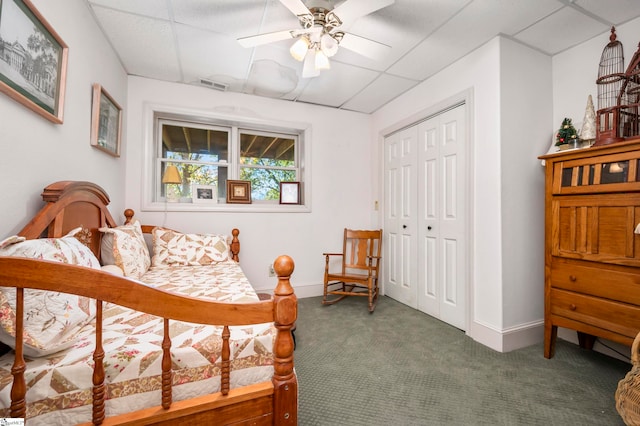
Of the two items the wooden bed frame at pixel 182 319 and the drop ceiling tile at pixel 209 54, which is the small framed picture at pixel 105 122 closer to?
the drop ceiling tile at pixel 209 54

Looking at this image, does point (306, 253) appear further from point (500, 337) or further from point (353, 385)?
point (500, 337)

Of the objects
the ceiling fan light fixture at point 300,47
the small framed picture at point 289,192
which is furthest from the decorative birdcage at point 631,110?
the small framed picture at point 289,192

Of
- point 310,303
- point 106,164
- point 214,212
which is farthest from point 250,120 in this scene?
point 310,303

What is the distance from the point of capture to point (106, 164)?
2221 mm

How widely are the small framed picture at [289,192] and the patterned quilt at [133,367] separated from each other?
2.33 metres

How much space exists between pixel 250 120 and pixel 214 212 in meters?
1.14

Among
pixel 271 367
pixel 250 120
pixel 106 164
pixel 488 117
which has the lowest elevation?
pixel 271 367

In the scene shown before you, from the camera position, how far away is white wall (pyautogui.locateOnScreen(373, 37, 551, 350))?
2.08 metres

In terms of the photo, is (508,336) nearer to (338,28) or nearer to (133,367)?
(133,367)

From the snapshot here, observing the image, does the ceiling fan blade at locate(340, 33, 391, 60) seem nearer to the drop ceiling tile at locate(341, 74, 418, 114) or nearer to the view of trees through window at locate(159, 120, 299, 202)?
the drop ceiling tile at locate(341, 74, 418, 114)

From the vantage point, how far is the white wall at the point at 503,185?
208cm

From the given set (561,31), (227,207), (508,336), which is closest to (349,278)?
(508,336)

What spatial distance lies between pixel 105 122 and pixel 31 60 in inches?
35.7

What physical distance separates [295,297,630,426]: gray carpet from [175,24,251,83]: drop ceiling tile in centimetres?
252
